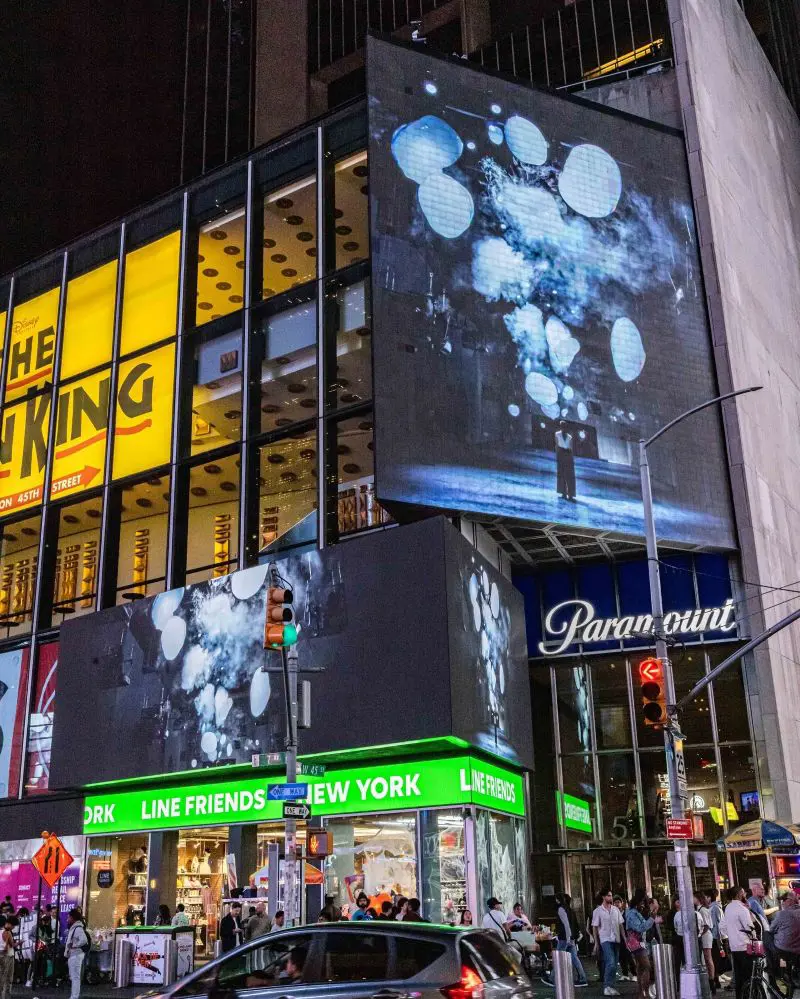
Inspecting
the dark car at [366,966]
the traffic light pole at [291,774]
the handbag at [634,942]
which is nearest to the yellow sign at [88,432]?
the traffic light pole at [291,774]

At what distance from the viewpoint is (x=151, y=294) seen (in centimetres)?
3762

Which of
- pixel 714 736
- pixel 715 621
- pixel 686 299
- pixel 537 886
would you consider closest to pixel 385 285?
pixel 686 299

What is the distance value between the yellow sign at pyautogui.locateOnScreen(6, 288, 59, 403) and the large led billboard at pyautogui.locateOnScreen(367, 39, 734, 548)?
15672 millimetres

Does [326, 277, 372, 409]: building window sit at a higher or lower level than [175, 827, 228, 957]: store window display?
higher

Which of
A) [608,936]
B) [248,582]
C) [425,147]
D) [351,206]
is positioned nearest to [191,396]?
[351,206]

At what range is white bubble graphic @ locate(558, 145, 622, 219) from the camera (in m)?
35.5

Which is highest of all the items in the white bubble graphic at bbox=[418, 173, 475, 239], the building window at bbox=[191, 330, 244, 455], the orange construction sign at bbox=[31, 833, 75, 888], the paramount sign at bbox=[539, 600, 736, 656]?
the white bubble graphic at bbox=[418, 173, 475, 239]

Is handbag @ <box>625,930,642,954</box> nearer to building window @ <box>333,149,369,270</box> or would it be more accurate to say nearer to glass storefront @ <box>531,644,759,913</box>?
glass storefront @ <box>531,644,759,913</box>

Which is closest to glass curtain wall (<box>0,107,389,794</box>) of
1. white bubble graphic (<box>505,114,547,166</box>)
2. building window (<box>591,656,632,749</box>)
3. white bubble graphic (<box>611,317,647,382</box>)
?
white bubble graphic (<box>505,114,547,166</box>)

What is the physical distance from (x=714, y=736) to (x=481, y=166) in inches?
754

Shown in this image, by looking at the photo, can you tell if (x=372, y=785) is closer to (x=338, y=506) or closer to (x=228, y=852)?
(x=228, y=852)

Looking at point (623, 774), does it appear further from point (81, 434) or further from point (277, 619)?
point (81, 434)

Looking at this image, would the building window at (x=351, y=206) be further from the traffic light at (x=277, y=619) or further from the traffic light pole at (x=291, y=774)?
the traffic light at (x=277, y=619)

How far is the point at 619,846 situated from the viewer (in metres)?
33.6
